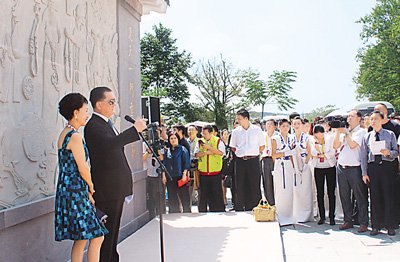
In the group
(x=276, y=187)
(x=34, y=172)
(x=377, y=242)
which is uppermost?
(x=34, y=172)

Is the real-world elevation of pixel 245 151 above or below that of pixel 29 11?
below

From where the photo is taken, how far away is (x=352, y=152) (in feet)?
23.2

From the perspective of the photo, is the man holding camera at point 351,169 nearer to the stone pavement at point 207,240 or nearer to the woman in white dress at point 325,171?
the woman in white dress at point 325,171

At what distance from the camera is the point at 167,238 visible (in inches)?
254

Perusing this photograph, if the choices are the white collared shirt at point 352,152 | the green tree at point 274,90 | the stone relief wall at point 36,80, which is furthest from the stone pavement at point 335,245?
the green tree at point 274,90

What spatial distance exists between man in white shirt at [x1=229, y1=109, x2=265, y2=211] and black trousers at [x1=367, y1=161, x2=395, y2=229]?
6.70ft

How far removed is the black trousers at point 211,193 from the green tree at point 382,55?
82.5ft

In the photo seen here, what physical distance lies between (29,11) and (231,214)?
516 cm

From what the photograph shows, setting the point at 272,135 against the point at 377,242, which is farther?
the point at 272,135

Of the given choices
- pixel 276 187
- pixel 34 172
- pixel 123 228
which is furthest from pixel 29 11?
pixel 276 187

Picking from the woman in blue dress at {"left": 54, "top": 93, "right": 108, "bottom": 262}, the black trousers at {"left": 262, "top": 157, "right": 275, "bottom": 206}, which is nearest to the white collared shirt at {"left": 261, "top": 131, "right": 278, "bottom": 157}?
the black trousers at {"left": 262, "top": 157, "right": 275, "bottom": 206}

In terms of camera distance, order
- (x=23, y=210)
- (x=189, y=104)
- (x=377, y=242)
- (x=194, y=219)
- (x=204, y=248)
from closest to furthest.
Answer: (x=23, y=210) → (x=204, y=248) → (x=377, y=242) → (x=194, y=219) → (x=189, y=104)

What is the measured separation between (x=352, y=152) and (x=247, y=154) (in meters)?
1.84

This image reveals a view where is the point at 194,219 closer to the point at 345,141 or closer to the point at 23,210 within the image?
the point at 345,141
